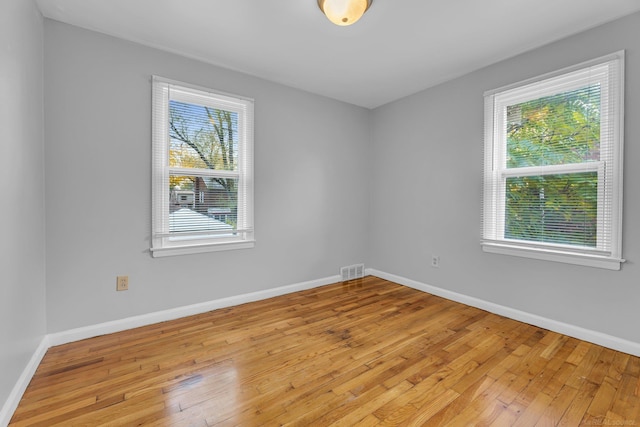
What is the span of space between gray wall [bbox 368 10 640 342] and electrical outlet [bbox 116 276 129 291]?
2.98 metres

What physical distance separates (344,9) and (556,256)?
2.56m

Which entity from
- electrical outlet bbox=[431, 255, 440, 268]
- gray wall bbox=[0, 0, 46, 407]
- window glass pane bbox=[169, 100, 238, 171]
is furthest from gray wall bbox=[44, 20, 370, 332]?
electrical outlet bbox=[431, 255, 440, 268]

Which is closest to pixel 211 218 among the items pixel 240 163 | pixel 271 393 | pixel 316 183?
pixel 240 163

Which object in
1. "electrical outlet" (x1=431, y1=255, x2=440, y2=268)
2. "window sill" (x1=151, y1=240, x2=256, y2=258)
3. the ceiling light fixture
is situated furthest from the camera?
"electrical outlet" (x1=431, y1=255, x2=440, y2=268)

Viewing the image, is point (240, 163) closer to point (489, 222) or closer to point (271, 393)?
point (271, 393)

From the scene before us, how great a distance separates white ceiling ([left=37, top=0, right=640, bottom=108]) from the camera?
2.02 metres

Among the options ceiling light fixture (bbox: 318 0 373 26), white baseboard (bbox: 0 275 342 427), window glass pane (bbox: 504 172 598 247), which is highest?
ceiling light fixture (bbox: 318 0 373 26)

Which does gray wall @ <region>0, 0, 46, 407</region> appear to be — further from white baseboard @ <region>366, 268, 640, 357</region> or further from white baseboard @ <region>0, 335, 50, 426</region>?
white baseboard @ <region>366, 268, 640, 357</region>

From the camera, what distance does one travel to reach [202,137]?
2814mm

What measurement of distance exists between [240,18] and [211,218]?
176 centimetres

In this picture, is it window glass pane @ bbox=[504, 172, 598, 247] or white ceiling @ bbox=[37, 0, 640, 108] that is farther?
window glass pane @ bbox=[504, 172, 598, 247]

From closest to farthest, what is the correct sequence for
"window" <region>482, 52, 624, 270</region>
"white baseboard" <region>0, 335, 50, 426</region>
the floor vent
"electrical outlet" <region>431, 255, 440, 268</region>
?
1. "white baseboard" <region>0, 335, 50, 426</region>
2. "window" <region>482, 52, 624, 270</region>
3. "electrical outlet" <region>431, 255, 440, 268</region>
4. the floor vent

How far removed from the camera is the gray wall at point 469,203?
2.08 metres

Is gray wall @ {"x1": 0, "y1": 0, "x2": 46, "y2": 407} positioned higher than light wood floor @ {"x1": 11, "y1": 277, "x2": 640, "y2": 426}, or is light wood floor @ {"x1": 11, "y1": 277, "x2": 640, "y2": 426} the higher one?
gray wall @ {"x1": 0, "y1": 0, "x2": 46, "y2": 407}
